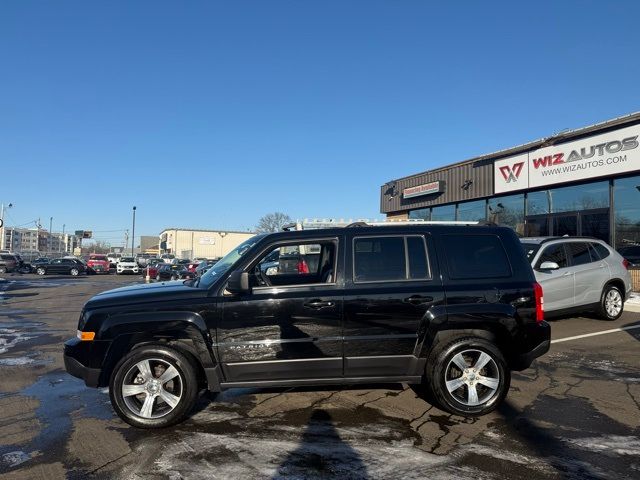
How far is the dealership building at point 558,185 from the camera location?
14211 millimetres

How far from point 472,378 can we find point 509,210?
1491 centimetres

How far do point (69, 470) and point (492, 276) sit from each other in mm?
4215

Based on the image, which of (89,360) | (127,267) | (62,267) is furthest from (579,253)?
(62,267)

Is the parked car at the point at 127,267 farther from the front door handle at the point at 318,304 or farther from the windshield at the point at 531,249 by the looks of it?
the front door handle at the point at 318,304

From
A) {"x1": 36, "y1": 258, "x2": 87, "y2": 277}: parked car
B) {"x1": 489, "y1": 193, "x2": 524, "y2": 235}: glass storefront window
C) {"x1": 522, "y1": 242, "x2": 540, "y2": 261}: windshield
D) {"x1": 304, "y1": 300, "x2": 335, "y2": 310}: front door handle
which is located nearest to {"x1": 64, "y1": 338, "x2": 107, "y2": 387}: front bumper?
{"x1": 304, "y1": 300, "x2": 335, "y2": 310}: front door handle

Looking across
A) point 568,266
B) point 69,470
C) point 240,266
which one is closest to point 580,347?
point 568,266

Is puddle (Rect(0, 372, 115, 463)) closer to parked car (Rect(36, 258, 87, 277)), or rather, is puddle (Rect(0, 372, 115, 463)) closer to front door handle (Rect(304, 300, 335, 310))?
front door handle (Rect(304, 300, 335, 310))

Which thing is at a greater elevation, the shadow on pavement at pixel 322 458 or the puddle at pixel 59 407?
the shadow on pavement at pixel 322 458

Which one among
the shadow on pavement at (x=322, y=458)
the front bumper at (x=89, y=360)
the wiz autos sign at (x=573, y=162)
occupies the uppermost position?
the wiz autos sign at (x=573, y=162)

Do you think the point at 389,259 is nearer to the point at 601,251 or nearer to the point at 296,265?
the point at 296,265

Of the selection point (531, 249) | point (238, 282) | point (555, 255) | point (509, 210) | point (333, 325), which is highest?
point (509, 210)

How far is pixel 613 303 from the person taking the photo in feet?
32.8

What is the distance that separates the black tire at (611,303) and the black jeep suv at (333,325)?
5.77 meters

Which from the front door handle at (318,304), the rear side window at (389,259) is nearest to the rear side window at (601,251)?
the rear side window at (389,259)
